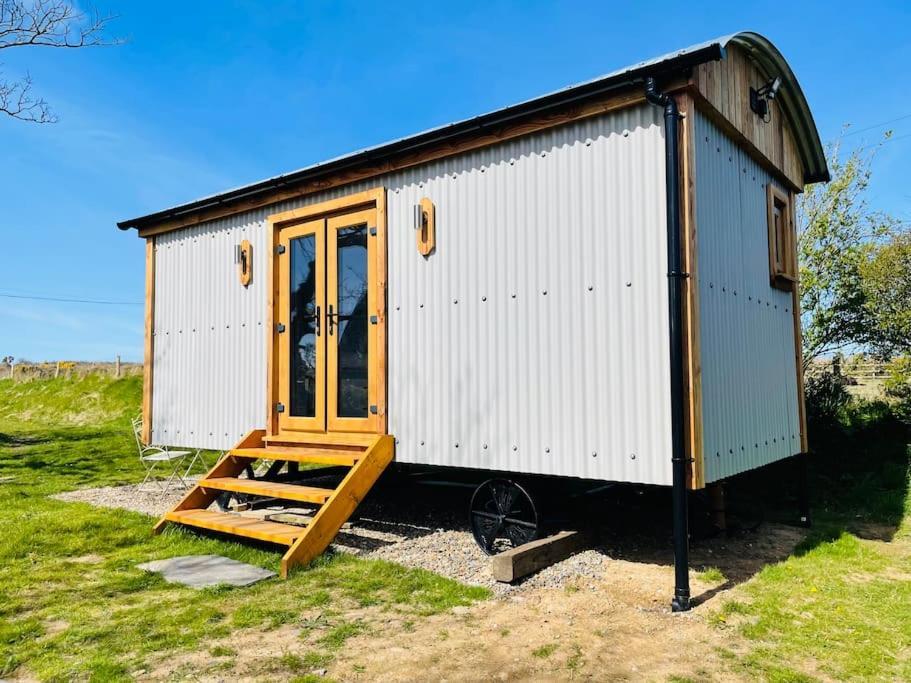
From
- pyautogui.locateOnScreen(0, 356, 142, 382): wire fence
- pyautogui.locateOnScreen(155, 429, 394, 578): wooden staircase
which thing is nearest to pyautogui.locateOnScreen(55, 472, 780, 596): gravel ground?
pyautogui.locateOnScreen(155, 429, 394, 578): wooden staircase

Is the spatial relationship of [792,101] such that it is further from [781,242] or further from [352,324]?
[352,324]

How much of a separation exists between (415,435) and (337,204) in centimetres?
246

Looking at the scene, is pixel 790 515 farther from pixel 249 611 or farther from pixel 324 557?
pixel 249 611

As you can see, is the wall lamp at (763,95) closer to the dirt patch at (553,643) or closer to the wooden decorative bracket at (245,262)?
the dirt patch at (553,643)

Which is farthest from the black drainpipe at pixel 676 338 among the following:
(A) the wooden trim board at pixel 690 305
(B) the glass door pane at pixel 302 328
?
(B) the glass door pane at pixel 302 328

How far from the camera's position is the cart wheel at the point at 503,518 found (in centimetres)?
528

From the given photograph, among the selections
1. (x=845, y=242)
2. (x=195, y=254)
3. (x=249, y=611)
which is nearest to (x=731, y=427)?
(x=249, y=611)

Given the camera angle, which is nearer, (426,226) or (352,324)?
(426,226)

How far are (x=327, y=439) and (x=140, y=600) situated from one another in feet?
8.08

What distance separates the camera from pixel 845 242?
11406 mm

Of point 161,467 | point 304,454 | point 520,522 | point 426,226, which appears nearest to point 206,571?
point 304,454

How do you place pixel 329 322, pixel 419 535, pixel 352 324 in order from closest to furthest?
1. pixel 419 535
2. pixel 352 324
3. pixel 329 322

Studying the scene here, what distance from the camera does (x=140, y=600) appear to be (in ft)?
14.0

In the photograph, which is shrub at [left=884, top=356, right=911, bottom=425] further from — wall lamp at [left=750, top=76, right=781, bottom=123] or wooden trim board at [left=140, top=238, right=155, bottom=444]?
wooden trim board at [left=140, top=238, right=155, bottom=444]
